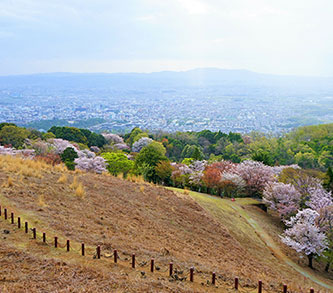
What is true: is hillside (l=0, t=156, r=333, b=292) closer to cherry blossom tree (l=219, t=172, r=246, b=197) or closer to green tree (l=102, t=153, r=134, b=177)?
cherry blossom tree (l=219, t=172, r=246, b=197)

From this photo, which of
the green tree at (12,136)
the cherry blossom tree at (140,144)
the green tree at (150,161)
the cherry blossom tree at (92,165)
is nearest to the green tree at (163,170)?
the green tree at (150,161)

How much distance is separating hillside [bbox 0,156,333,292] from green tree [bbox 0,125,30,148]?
99.3 ft

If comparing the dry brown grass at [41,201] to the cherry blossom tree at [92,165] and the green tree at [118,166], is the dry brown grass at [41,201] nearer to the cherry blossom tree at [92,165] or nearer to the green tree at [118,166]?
the cherry blossom tree at [92,165]

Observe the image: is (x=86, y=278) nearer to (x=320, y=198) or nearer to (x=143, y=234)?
(x=143, y=234)

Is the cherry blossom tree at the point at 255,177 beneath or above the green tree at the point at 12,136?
beneath

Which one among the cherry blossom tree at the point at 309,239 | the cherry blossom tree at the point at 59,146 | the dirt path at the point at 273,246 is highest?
the cherry blossom tree at the point at 59,146

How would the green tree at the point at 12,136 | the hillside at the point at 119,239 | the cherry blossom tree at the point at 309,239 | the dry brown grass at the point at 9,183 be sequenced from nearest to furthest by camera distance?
1. the hillside at the point at 119,239
2. the dry brown grass at the point at 9,183
3. the cherry blossom tree at the point at 309,239
4. the green tree at the point at 12,136

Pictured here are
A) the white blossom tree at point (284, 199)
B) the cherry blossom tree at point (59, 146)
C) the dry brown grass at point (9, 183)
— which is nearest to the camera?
the dry brown grass at point (9, 183)

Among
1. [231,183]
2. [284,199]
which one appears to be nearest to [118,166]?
[231,183]

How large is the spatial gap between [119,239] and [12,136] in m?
40.2

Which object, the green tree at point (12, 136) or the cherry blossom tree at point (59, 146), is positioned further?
the green tree at point (12, 136)

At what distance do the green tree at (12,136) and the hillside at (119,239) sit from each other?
30.3 metres

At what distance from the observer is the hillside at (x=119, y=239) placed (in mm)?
6578

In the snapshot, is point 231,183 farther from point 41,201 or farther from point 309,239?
point 41,201
